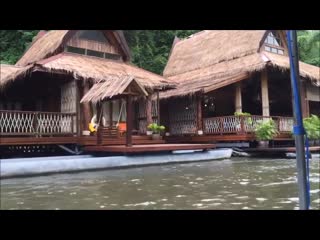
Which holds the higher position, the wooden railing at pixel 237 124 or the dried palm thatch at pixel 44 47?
the dried palm thatch at pixel 44 47

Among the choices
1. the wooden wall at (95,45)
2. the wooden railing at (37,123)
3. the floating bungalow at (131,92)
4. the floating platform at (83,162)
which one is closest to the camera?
the floating platform at (83,162)

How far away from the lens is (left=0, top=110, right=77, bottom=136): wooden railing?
402 inches

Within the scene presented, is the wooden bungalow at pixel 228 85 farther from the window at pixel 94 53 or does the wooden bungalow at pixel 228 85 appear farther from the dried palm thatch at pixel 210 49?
the window at pixel 94 53

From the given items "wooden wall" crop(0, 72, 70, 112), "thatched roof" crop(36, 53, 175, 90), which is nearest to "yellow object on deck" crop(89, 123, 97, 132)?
"thatched roof" crop(36, 53, 175, 90)

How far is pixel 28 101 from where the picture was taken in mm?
→ 14109

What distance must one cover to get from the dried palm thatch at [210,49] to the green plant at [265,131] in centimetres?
390

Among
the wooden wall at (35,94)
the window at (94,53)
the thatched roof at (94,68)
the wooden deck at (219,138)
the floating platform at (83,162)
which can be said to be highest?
the window at (94,53)

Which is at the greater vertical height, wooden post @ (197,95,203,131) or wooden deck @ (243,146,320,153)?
wooden post @ (197,95,203,131)

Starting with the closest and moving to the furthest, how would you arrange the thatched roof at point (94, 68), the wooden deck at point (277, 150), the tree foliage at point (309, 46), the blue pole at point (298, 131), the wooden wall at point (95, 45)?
the blue pole at point (298, 131) → the thatched roof at point (94, 68) → the wooden deck at point (277, 150) → the wooden wall at point (95, 45) → the tree foliage at point (309, 46)

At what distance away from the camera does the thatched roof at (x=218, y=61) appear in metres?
14.6

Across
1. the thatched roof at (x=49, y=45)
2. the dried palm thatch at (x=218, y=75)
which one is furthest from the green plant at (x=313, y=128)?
the thatched roof at (x=49, y=45)

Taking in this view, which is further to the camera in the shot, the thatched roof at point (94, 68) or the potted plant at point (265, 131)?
the potted plant at point (265, 131)

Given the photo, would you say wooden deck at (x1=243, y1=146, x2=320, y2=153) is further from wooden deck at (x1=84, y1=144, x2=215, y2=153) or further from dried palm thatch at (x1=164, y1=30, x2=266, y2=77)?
dried palm thatch at (x1=164, y1=30, x2=266, y2=77)
